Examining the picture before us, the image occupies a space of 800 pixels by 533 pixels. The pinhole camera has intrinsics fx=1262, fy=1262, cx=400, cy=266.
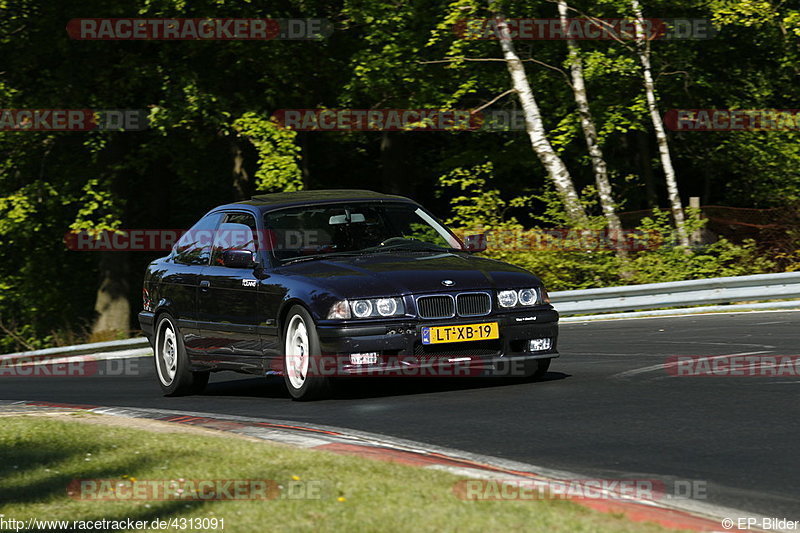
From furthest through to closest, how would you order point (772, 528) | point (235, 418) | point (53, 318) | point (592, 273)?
point (53, 318) → point (592, 273) → point (235, 418) → point (772, 528)

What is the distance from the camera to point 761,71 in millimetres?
28109

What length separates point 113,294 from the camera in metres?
31.9

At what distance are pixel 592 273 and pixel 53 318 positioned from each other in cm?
2269

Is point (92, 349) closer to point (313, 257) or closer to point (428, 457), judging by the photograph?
point (313, 257)

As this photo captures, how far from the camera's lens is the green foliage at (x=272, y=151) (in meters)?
26.3

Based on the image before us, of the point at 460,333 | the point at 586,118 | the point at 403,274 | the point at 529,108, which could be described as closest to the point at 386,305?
the point at 403,274

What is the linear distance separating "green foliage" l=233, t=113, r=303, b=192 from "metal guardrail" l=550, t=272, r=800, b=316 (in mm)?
9255

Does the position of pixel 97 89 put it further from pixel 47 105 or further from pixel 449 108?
pixel 449 108

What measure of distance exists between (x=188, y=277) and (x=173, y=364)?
0.89m

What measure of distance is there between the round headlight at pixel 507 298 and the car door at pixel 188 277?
3049 mm

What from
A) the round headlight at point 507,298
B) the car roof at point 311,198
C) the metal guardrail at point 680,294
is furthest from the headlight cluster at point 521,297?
the metal guardrail at point 680,294

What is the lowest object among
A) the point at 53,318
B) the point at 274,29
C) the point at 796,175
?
the point at 53,318

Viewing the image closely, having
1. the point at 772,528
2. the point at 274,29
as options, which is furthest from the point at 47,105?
the point at 772,528

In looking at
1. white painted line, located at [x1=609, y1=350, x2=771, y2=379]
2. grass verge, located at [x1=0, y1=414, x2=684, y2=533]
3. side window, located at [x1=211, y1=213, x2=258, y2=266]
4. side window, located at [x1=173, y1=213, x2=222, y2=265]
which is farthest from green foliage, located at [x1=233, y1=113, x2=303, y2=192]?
grass verge, located at [x1=0, y1=414, x2=684, y2=533]
